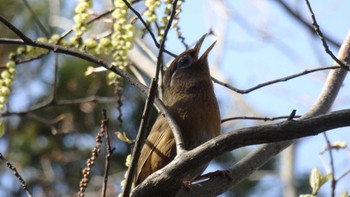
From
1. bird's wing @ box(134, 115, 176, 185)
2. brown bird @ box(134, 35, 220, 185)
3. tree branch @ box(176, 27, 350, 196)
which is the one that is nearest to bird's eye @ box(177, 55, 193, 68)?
brown bird @ box(134, 35, 220, 185)

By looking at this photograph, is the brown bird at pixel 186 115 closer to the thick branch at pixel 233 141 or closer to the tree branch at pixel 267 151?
the tree branch at pixel 267 151

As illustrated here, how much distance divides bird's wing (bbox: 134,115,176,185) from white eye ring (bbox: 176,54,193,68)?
611 mm

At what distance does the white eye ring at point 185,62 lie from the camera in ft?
15.8

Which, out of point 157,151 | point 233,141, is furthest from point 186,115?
point 233,141

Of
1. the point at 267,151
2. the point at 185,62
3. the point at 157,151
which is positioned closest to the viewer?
the point at 267,151

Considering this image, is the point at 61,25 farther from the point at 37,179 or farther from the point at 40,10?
the point at 37,179

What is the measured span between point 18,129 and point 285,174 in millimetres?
2957

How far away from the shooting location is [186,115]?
4.21 meters

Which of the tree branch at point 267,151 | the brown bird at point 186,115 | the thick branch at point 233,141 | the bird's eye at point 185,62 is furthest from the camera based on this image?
the bird's eye at point 185,62

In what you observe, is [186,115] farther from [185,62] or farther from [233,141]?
[233,141]

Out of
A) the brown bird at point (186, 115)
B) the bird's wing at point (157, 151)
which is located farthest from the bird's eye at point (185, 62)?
the bird's wing at point (157, 151)

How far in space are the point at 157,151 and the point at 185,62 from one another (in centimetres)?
87

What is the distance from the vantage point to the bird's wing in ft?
13.5

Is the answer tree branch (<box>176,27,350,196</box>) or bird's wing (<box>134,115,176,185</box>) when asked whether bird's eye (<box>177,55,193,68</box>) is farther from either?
tree branch (<box>176,27,350,196</box>)
